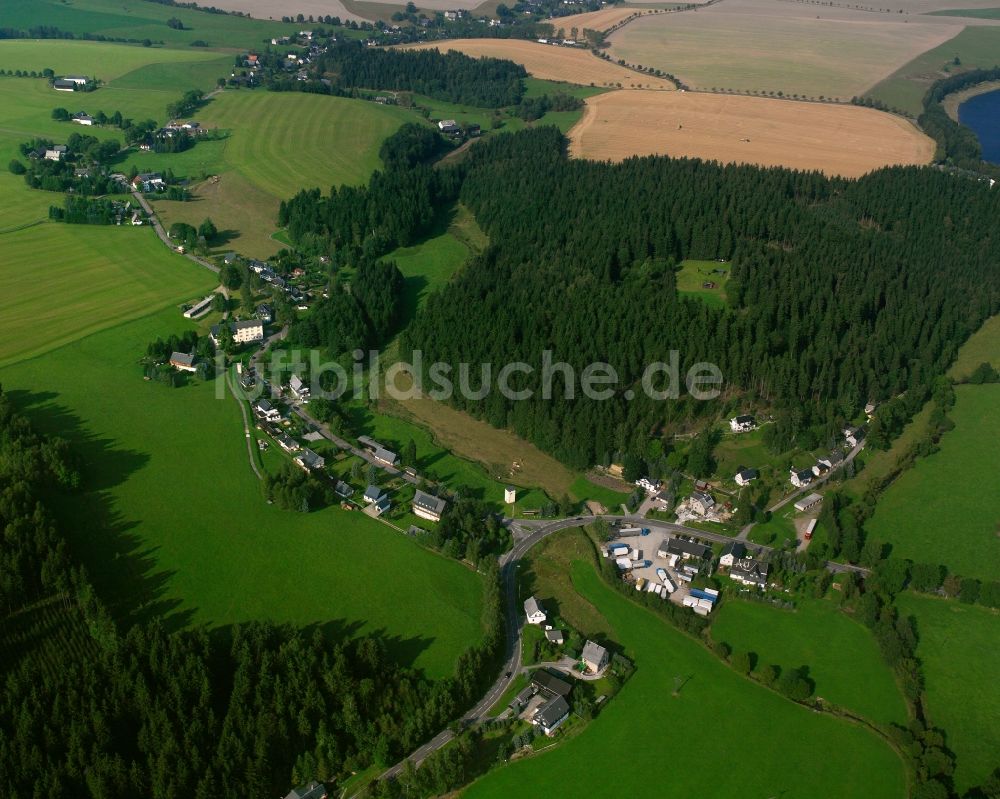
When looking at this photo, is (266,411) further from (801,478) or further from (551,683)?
(801,478)

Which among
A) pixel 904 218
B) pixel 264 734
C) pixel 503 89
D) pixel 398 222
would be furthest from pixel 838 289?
pixel 503 89

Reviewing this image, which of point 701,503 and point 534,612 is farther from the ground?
point 701,503

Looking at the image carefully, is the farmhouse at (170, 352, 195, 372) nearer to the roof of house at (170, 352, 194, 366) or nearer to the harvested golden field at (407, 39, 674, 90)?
the roof of house at (170, 352, 194, 366)

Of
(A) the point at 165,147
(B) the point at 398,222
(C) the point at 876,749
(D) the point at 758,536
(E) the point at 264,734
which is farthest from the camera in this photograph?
(A) the point at 165,147

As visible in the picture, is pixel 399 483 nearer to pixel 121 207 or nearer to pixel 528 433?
pixel 528 433

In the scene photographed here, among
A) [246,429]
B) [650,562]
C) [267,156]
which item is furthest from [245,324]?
[267,156]

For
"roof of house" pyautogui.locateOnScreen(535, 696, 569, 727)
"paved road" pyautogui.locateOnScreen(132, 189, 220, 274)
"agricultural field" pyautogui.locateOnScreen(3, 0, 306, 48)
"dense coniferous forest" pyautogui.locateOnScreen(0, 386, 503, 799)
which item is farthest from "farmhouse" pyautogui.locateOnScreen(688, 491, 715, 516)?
"agricultural field" pyautogui.locateOnScreen(3, 0, 306, 48)
